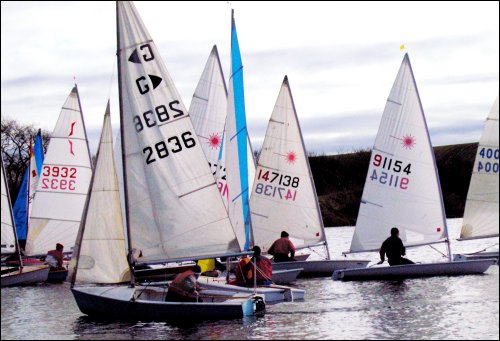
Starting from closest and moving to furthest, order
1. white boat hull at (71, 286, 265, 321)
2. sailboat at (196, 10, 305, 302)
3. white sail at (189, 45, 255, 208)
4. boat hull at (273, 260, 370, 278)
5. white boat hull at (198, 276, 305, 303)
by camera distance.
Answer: white boat hull at (71, 286, 265, 321) → white boat hull at (198, 276, 305, 303) → sailboat at (196, 10, 305, 302) → boat hull at (273, 260, 370, 278) → white sail at (189, 45, 255, 208)

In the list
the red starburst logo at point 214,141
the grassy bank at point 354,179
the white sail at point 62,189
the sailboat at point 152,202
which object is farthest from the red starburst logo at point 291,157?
the grassy bank at point 354,179

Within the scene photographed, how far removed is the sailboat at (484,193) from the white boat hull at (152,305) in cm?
1087

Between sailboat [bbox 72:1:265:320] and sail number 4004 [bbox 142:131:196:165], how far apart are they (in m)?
0.02

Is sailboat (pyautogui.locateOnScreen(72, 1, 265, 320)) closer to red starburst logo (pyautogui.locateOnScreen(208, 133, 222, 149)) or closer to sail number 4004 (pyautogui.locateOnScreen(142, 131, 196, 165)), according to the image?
sail number 4004 (pyautogui.locateOnScreen(142, 131, 196, 165))

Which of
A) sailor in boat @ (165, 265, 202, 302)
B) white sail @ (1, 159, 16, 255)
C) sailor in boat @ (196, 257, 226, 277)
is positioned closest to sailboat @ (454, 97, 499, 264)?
sailor in boat @ (196, 257, 226, 277)

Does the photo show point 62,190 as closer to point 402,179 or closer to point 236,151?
point 236,151

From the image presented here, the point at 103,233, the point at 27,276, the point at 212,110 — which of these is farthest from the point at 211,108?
the point at 103,233

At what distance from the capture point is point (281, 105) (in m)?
34.8

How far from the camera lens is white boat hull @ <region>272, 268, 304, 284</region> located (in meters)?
29.5

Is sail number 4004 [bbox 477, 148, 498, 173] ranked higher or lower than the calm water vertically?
higher

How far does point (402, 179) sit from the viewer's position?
32406mm

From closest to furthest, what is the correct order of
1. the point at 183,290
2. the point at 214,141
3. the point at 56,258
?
the point at 183,290 → the point at 56,258 → the point at 214,141

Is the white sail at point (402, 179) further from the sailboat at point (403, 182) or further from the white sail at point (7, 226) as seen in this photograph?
the white sail at point (7, 226)

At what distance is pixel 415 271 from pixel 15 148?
5932cm
